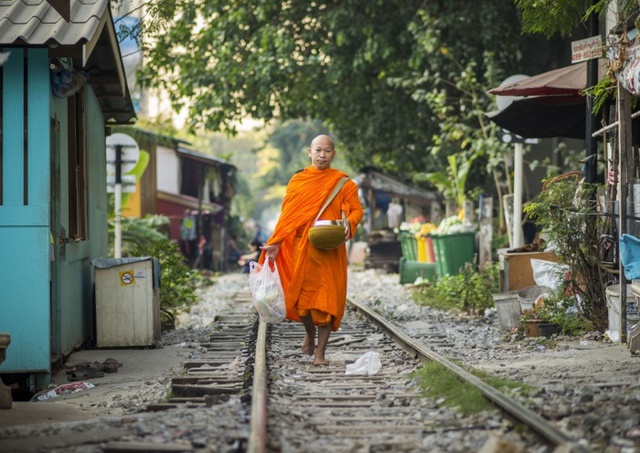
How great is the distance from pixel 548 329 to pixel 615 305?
1.09 m

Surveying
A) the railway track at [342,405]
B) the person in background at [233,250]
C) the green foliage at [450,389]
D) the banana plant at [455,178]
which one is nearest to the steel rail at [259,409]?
the railway track at [342,405]

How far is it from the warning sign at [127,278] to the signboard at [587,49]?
17.1 ft

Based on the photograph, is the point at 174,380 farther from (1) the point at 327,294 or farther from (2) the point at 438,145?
(2) the point at 438,145

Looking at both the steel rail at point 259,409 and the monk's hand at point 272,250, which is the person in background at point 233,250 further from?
the steel rail at point 259,409

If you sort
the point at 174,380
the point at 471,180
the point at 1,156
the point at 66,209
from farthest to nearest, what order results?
1. the point at 471,180
2. the point at 66,209
3. the point at 1,156
4. the point at 174,380

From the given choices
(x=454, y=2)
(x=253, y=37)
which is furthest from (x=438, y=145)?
(x=253, y=37)

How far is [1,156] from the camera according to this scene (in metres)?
8.74

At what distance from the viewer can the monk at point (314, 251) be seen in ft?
29.9

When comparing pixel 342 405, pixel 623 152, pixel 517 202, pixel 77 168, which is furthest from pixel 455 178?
pixel 342 405

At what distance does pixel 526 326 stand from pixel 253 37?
14.7 m

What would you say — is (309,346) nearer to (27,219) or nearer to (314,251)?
(314,251)

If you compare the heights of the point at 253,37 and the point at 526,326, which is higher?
the point at 253,37

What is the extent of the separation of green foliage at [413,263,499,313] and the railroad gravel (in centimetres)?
84

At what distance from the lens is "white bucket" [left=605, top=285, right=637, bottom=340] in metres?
9.54
